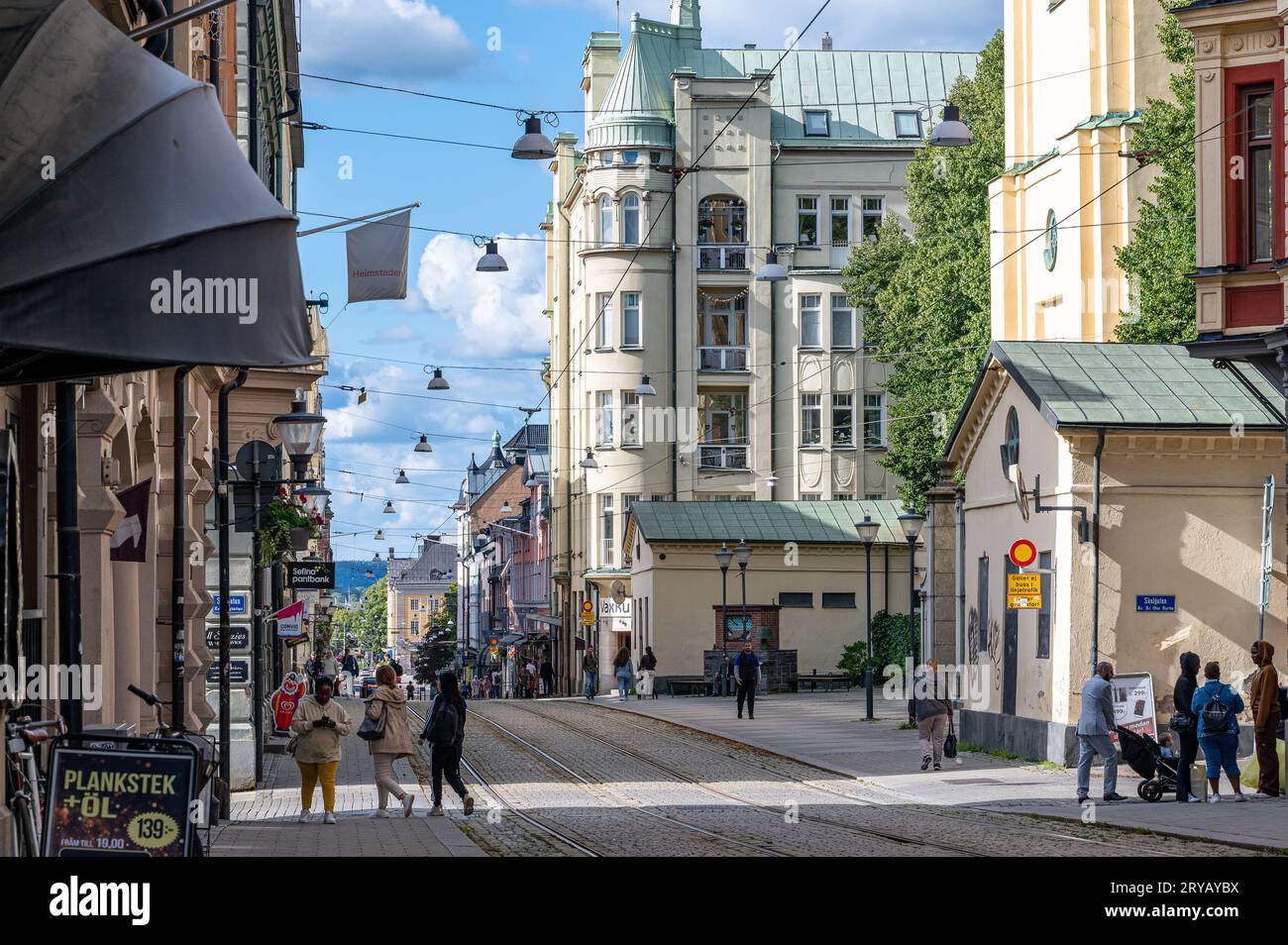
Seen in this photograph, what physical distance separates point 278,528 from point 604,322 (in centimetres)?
3203

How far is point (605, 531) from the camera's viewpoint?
67.3 metres

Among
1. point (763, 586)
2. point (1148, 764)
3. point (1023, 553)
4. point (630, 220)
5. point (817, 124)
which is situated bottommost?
point (1148, 764)

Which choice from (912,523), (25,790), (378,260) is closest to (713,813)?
(378,260)

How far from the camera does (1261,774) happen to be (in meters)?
22.1

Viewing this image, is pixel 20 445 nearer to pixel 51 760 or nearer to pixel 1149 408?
pixel 51 760

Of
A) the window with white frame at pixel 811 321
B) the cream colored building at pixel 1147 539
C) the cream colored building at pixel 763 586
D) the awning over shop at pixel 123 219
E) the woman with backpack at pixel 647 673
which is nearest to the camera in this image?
the awning over shop at pixel 123 219

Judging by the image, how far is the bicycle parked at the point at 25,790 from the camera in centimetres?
1120

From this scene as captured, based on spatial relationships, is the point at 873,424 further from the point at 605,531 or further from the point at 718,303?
the point at 605,531

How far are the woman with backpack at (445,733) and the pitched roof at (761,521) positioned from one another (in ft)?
114

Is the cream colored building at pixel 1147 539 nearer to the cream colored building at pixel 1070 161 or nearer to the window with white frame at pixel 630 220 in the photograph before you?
the cream colored building at pixel 1070 161

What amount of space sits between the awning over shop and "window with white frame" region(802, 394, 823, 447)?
55897 millimetres

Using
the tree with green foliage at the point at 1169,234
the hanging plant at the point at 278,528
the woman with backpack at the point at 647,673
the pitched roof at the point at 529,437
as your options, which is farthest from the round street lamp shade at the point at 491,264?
the pitched roof at the point at 529,437

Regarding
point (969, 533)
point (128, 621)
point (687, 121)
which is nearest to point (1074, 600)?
point (969, 533)

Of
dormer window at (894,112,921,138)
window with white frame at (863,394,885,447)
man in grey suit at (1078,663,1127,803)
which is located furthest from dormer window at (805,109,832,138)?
man in grey suit at (1078,663,1127,803)
